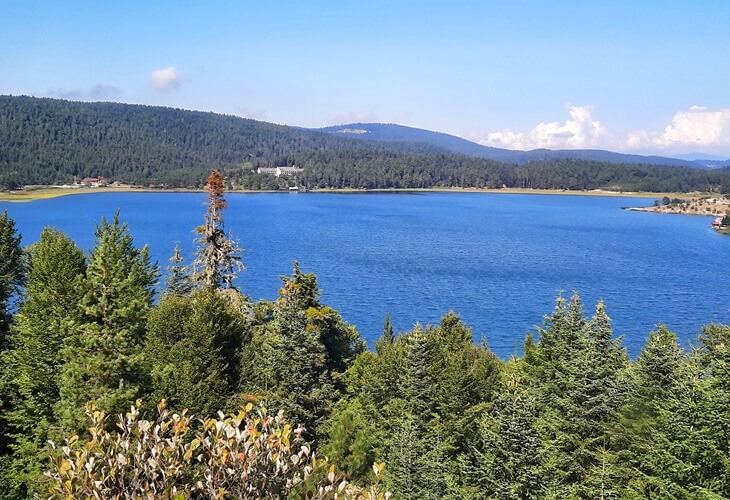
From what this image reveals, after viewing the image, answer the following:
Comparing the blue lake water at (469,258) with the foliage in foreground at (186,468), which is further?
the blue lake water at (469,258)

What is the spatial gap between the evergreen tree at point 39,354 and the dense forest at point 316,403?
0.21 feet

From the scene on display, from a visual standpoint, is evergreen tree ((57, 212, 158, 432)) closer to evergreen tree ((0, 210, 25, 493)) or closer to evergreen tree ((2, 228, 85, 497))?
evergreen tree ((2, 228, 85, 497))

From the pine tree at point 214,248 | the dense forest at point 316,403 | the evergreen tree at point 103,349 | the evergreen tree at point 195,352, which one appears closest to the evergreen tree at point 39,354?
the dense forest at point 316,403

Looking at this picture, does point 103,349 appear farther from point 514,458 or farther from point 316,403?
point 514,458

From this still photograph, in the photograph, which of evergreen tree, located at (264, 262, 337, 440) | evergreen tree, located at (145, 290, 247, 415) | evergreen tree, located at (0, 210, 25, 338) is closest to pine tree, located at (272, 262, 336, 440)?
evergreen tree, located at (264, 262, 337, 440)

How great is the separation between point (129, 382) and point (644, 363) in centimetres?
1448

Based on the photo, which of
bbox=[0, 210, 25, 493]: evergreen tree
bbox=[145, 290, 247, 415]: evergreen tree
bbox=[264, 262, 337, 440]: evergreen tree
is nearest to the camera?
bbox=[0, 210, 25, 493]: evergreen tree

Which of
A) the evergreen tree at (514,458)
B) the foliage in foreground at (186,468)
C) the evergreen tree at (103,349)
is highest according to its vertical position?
the foliage in foreground at (186,468)

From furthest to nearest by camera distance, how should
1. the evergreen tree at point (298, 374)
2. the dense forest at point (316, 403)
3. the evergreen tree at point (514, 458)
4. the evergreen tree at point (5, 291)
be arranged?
the evergreen tree at point (298, 374)
the evergreen tree at point (5, 291)
the evergreen tree at point (514, 458)
the dense forest at point (316, 403)

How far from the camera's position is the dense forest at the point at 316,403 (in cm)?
609

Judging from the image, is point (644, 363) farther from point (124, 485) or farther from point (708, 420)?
point (124, 485)

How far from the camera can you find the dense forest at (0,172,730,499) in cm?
609

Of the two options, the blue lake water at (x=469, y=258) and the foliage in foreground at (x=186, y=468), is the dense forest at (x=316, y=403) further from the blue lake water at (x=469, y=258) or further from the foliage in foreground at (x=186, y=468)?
the blue lake water at (x=469, y=258)

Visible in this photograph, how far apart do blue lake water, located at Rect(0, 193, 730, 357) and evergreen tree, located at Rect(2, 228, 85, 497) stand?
16.5 m
